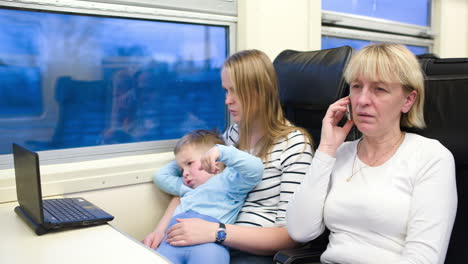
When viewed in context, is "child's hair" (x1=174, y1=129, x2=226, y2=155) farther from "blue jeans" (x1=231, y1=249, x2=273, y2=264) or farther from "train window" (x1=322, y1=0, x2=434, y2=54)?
"train window" (x1=322, y1=0, x2=434, y2=54)

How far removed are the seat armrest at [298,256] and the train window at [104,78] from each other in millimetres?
980

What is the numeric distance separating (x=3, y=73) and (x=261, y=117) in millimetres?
1019

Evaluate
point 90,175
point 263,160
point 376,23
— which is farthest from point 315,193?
point 376,23

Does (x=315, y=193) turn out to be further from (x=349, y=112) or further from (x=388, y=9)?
(x=388, y=9)

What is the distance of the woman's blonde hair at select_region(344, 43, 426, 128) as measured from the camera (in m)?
1.27

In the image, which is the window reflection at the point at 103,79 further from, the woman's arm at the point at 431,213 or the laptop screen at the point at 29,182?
the woman's arm at the point at 431,213

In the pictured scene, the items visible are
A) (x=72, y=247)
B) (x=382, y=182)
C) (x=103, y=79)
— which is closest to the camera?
(x=72, y=247)

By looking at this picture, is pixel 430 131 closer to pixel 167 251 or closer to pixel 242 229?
pixel 242 229

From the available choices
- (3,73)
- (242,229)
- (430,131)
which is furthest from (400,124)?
(3,73)

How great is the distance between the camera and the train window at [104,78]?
1769 millimetres

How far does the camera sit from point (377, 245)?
4.19 ft

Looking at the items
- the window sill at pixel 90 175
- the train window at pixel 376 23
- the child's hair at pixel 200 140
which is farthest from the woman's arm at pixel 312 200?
the train window at pixel 376 23

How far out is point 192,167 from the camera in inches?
67.5

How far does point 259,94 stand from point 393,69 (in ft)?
1.70
